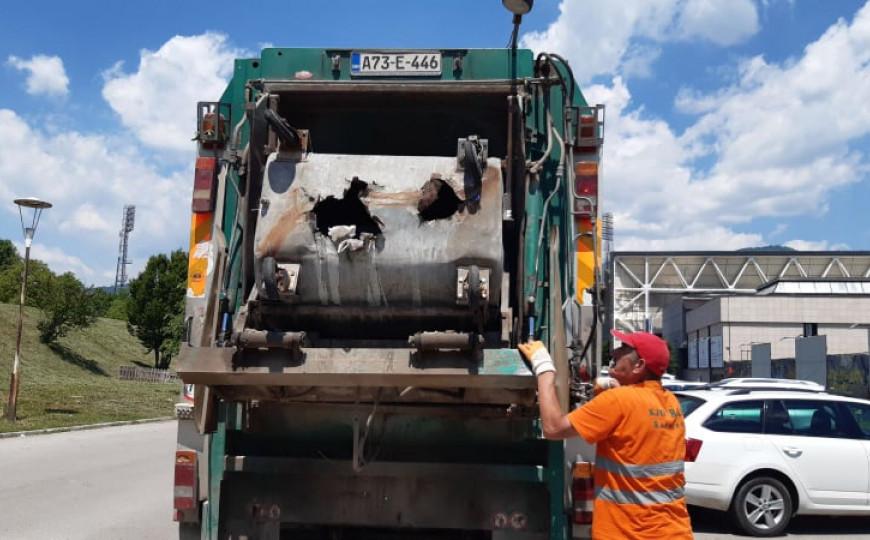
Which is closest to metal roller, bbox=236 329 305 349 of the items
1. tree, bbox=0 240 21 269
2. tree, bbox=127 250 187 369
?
tree, bbox=127 250 187 369

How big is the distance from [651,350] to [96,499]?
8.33 metres

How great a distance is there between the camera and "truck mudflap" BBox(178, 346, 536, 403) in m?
3.80

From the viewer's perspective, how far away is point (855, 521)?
9477 millimetres

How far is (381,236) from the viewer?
164 inches

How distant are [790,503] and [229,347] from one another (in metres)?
6.71

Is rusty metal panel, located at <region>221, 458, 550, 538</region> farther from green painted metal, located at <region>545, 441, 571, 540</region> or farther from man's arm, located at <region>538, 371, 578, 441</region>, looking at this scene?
man's arm, located at <region>538, 371, 578, 441</region>

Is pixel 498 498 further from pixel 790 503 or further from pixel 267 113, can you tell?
pixel 790 503

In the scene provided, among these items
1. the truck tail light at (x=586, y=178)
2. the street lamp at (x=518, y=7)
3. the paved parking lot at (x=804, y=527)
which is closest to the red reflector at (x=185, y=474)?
the truck tail light at (x=586, y=178)

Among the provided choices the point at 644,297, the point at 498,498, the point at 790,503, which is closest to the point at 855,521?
the point at 790,503

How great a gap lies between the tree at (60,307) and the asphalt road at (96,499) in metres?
30.0

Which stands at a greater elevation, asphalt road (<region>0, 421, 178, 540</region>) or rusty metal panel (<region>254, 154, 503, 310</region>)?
rusty metal panel (<region>254, 154, 503, 310</region>)

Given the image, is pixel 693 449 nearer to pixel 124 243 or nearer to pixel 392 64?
pixel 392 64

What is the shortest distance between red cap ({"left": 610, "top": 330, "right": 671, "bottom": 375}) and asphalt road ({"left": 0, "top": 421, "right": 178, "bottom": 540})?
574cm

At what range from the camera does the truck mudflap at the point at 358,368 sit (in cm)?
380
